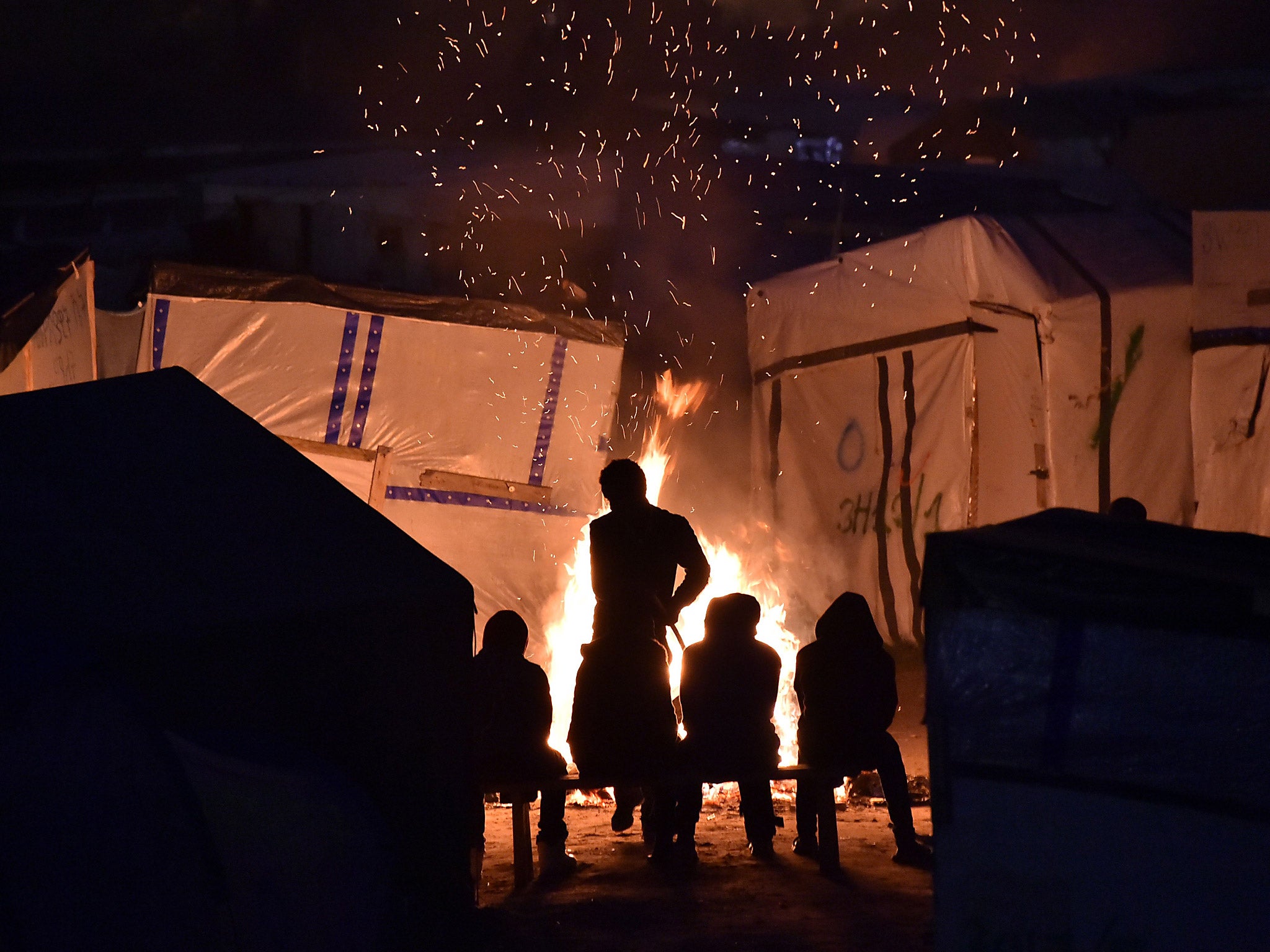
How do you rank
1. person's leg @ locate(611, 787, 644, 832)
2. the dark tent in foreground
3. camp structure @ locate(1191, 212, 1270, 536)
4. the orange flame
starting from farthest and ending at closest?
1. the orange flame
2. camp structure @ locate(1191, 212, 1270, 536)
3. person's leg @ locate(611, 787, 644, 832)
4. the dark tent in foreground

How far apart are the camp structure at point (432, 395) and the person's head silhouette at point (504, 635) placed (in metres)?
2.75

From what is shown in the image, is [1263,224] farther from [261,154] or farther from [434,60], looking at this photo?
[434,60]

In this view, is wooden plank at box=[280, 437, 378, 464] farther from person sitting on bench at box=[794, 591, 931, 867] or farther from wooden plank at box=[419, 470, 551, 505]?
person sitting on bench at box=[794, 591, 931, 867]

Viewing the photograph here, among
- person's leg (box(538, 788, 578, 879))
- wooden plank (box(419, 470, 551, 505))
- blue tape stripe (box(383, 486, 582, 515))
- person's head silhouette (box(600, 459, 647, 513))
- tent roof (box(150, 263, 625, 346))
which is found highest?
tent roof (box(150, 263, 625, 346))

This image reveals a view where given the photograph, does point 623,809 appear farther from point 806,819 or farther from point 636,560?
point 636,560

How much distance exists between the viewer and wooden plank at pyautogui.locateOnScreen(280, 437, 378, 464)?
26.0ft

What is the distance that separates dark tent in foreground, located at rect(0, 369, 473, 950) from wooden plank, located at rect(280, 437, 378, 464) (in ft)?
A: 10.4

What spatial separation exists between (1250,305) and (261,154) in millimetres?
6708

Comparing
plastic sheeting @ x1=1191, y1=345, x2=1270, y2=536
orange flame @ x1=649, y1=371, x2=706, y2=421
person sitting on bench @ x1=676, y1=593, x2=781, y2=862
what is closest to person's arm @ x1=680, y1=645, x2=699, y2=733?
person sitting on bench @ x1=676, y1=593, x2=781, y2=862

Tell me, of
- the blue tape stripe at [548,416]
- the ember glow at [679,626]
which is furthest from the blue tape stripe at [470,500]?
the ember glow at [679,626]

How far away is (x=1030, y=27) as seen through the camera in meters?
15.7

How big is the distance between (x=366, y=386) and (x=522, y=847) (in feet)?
12.3

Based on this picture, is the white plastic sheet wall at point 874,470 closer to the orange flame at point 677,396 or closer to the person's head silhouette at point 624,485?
the orange flame at point 677,396

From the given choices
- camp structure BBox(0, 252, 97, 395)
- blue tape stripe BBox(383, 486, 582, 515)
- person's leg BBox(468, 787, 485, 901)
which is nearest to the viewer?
person's leg BBox(468, 787, 485, 901)
